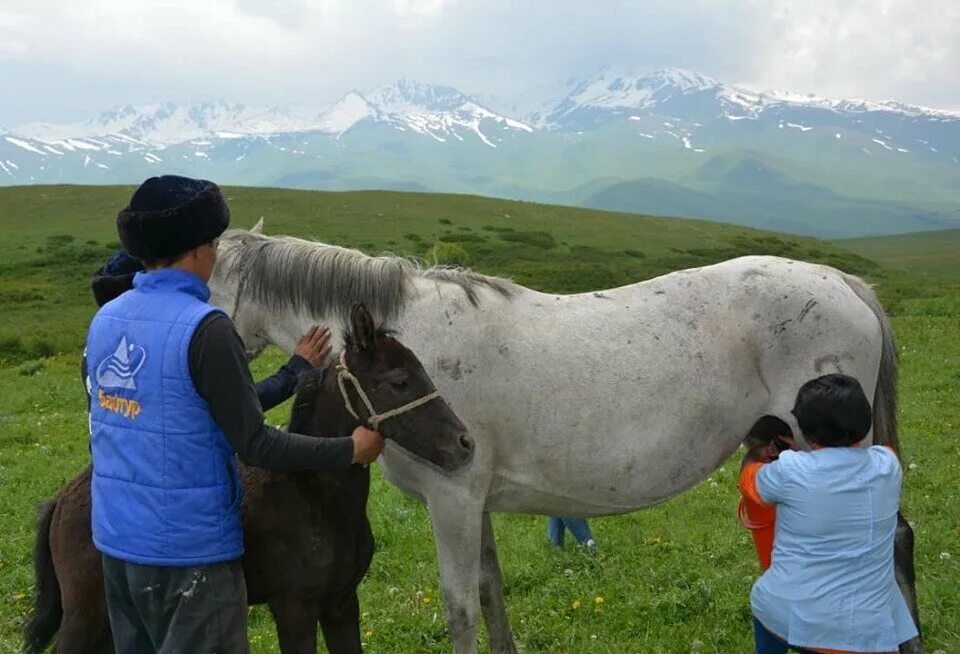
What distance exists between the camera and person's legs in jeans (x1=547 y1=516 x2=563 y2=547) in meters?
7.16

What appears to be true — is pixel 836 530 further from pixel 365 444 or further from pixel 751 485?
pixel 365 444

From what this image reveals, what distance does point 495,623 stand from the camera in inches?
210

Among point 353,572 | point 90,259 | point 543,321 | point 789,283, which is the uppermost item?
point 789,283

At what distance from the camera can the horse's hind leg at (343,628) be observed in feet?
13.2

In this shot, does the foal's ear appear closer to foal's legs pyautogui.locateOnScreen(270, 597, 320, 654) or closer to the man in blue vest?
the man in blue vest

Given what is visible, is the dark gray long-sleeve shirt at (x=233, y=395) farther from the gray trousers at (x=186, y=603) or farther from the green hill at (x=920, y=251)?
the green hill at (x=920, y=251)

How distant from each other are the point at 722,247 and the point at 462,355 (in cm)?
4862

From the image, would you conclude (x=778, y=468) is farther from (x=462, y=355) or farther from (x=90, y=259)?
(x=90, y=259)

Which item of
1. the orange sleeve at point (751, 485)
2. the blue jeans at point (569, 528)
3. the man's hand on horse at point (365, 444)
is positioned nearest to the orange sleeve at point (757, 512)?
the orange sleeve at point (751, 485)

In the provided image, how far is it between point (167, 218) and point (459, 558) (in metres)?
2.67

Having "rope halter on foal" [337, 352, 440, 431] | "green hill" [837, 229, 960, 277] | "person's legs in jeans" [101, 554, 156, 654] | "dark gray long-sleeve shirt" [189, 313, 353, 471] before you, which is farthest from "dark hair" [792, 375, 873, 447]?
"green hill" [837, 229, 960, 277]

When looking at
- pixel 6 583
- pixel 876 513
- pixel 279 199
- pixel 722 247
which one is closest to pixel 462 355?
pixel 876 513

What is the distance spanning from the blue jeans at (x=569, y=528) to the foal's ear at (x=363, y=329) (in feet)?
13.0

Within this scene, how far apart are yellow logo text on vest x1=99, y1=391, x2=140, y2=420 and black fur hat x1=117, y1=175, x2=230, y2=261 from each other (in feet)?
1.78
